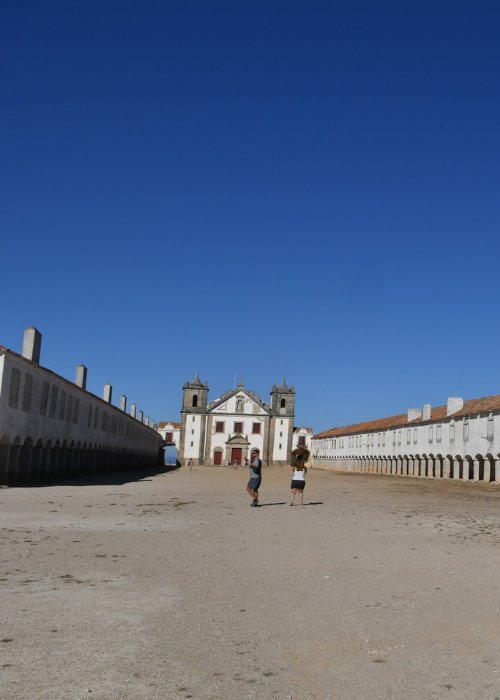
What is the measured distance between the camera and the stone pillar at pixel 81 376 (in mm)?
46375

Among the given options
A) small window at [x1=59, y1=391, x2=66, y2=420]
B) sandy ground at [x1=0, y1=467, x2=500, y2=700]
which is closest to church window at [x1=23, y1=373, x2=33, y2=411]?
small window at [x1=59, y1=391, x2=66, y2=420]

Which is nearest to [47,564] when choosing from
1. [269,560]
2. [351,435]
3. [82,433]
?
[269,560]

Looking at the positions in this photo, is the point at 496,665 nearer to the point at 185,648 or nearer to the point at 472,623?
the point at 472,623

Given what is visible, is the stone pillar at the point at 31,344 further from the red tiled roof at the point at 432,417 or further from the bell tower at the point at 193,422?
the bell tower at the point at 193,422

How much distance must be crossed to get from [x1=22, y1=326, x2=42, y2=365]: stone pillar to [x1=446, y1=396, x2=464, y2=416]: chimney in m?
37.4

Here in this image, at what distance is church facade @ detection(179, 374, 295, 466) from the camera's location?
97438mm

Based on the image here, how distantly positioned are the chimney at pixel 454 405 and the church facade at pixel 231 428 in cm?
4207

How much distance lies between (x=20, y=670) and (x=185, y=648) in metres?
1.25

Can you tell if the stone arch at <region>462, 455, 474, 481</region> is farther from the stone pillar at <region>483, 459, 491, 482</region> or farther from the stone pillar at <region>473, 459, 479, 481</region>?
the stone pillar at <region>483, 459, 491, 482</region>

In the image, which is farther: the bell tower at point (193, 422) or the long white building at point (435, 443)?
the bell tower at point (193, 422)

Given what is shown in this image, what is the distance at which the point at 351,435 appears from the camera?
92.6 m

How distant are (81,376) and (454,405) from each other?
107 feet

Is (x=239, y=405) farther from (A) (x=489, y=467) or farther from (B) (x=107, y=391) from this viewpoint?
(A) (x=489, y=467)

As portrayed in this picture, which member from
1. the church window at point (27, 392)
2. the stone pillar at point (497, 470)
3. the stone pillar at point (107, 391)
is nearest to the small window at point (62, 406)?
the church window at point (27, 392)
